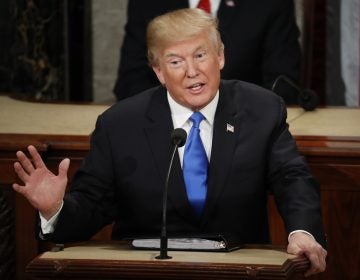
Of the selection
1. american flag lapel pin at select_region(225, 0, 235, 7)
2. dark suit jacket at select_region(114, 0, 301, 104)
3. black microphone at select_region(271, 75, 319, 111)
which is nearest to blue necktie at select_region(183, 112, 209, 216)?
black microphone at select_region(271, 75, 319, 111)

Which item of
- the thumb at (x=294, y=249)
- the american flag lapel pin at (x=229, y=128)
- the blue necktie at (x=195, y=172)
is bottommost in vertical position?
the thumb at (x=294, y=249)

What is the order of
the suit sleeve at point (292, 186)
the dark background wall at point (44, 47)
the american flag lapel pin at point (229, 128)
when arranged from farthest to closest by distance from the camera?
the dark background wall at point (44, 47), the american flag lapel pin at point (229, 128), the suit sleeve at point (292, 186)

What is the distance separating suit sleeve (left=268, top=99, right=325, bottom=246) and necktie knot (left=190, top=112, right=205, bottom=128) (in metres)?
0.25

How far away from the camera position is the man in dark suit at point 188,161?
356 centimetres

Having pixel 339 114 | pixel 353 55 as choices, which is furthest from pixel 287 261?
pixel 353 55

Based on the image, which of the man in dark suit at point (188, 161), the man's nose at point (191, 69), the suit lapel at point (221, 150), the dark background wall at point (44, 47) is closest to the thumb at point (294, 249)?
the man in dark suit at point (188, 161)

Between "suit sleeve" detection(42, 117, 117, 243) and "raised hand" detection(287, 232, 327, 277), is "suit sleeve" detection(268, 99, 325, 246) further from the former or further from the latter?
"suit sleeve" detection(42, 117, 117, 243)

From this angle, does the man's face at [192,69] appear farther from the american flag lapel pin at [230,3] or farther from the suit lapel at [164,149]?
the american flag lapel pin at [230,3]

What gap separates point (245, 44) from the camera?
208 inches

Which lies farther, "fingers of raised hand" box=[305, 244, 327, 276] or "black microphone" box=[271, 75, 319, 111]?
"black microphone" box=[271, 75, 319, 111]

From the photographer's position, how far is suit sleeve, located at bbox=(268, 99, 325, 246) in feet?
11.2

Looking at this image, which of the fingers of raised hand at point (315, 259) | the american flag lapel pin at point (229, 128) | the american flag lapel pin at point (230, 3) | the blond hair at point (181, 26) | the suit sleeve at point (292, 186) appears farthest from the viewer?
the american flag lapel pin at point (230, 3)

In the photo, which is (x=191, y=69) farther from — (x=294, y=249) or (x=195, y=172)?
(x=294, y=249)

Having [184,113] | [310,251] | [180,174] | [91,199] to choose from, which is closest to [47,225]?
[91,199]
